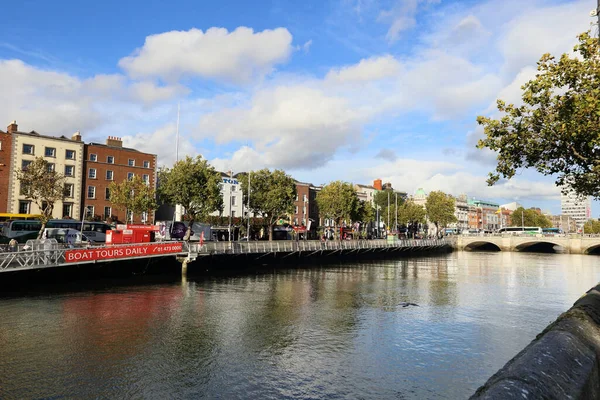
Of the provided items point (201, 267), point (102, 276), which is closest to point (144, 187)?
point (201, 267)

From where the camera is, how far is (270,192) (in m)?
74.4

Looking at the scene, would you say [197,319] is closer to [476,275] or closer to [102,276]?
[102,276]

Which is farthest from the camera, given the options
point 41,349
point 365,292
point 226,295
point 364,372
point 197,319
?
point 365,292

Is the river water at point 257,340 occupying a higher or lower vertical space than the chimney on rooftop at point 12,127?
lower

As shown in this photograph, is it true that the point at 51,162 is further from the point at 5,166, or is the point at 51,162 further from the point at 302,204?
the point at 302,204

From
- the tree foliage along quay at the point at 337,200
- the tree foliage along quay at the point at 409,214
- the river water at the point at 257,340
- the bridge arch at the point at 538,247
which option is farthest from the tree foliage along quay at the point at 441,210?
the river water at the point at 257,340

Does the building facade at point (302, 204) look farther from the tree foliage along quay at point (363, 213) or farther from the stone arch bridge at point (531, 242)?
the stone arch bridge at point (531, 242)

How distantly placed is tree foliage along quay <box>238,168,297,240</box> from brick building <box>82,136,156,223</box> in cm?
1959

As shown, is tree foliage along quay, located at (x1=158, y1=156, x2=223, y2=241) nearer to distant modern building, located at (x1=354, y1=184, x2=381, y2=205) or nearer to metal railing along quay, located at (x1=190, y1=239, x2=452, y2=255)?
metal railing along quay, located at (x1=190, y1=239, x2=452, y2=255)

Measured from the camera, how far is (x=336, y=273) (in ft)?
188

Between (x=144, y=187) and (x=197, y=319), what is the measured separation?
138 feet

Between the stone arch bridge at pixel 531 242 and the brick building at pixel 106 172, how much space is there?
9363 centimetres

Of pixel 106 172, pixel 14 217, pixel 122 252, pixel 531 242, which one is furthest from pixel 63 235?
pixel 531 242

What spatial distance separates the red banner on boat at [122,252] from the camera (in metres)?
36.7
